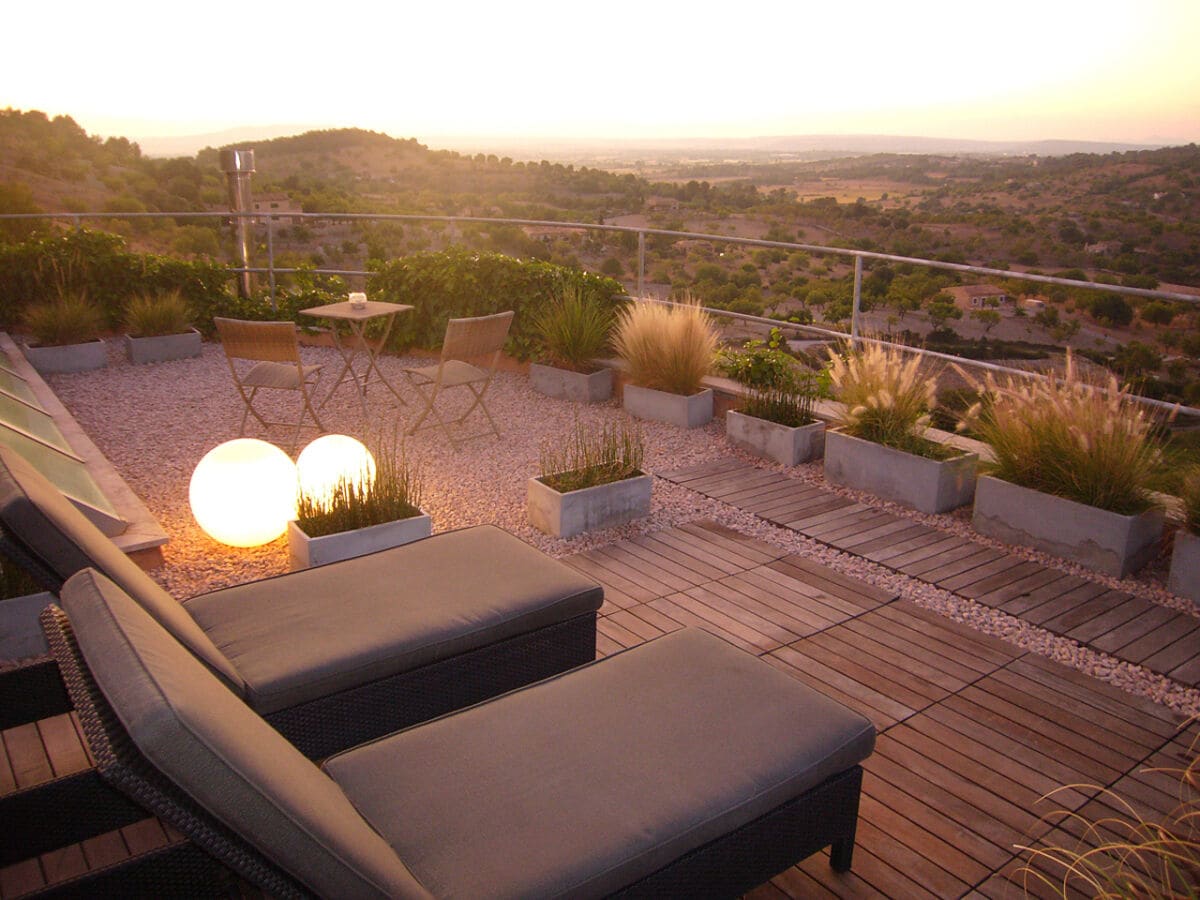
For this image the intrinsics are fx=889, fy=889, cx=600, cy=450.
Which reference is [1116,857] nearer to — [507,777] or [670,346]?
[507,777]

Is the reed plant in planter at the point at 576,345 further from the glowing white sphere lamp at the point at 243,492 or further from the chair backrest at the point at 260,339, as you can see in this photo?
the glowing white sphere lamp at the point at 243,492

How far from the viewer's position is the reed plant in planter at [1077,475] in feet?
12.7

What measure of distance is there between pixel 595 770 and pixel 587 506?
8.23 feet

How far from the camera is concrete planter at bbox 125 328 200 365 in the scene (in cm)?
781

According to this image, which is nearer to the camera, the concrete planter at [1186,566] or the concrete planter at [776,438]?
the concrete planter at [1186,566]

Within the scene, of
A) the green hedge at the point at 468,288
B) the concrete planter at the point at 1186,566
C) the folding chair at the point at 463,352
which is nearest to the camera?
the concrete planter at the point at 1186,566

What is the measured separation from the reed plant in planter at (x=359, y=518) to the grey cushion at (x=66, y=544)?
1652 millimetres

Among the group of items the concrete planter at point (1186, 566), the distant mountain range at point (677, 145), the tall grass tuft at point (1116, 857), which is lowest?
the tall grass tuft at point (1116, 857)

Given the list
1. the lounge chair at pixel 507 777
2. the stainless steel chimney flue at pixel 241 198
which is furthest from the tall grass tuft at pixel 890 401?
the stainless steel chimney flue at pixel 241 198

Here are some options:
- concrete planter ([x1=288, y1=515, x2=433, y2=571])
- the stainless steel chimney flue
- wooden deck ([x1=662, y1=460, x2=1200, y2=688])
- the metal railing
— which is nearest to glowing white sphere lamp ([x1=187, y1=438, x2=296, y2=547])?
concrete planter ([x1=288, y1=515, x2=433, y2=571])

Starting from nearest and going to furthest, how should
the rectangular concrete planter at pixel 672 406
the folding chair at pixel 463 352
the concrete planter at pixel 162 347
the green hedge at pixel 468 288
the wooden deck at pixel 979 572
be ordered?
1. the wooden deck at pixel 979 572
2. the folding chair at pixel 463 352
3. the rectangular concrete planter at pixel 672 406
4. the green hedge at pixel 468 288
5. the concrete planter at pixel 162 347

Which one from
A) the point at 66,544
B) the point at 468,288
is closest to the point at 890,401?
the point at 468,288

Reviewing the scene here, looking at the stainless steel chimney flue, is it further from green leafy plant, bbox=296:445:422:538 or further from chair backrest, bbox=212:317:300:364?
green leafy plant, bbox=296:445:422:538

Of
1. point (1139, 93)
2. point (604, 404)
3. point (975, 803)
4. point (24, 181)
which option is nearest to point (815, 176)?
point (1139, 93)
